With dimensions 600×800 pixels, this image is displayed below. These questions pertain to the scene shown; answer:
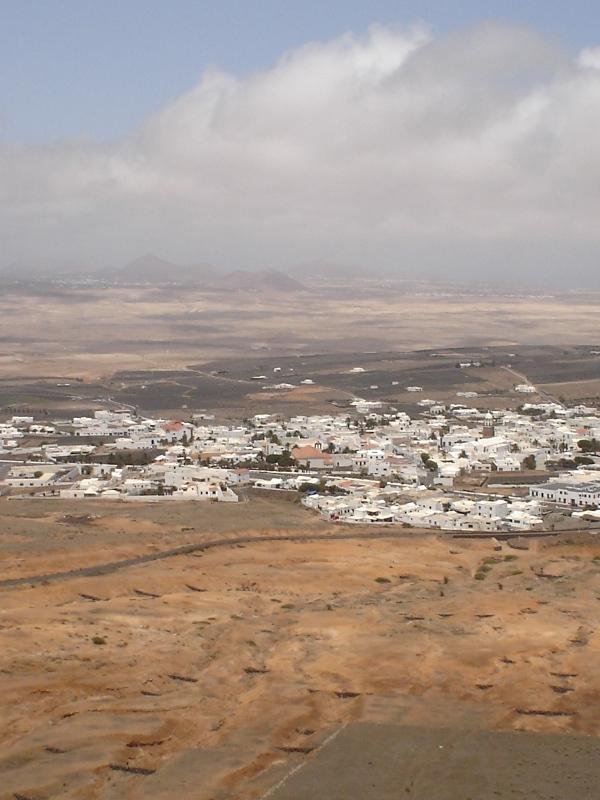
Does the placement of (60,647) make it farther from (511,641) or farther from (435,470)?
(435,470)

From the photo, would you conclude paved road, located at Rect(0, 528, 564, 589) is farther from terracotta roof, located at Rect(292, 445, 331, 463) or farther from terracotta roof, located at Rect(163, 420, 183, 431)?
terracotta roof, located at Rect(163, 420, 183, 431)

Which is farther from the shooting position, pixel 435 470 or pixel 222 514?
pixel 435 470

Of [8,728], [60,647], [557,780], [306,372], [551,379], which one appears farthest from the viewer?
[306,372]

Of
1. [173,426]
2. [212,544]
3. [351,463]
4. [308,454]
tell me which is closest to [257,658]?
[212,544]

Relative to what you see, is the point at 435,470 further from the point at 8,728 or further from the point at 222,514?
the point at 8,728

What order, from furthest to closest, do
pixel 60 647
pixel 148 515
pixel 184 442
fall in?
1. pixel 184 442
2. pixel 148 515
3. pixel 60 647

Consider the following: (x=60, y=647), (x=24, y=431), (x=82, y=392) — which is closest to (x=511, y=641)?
(x=60, y=647)
